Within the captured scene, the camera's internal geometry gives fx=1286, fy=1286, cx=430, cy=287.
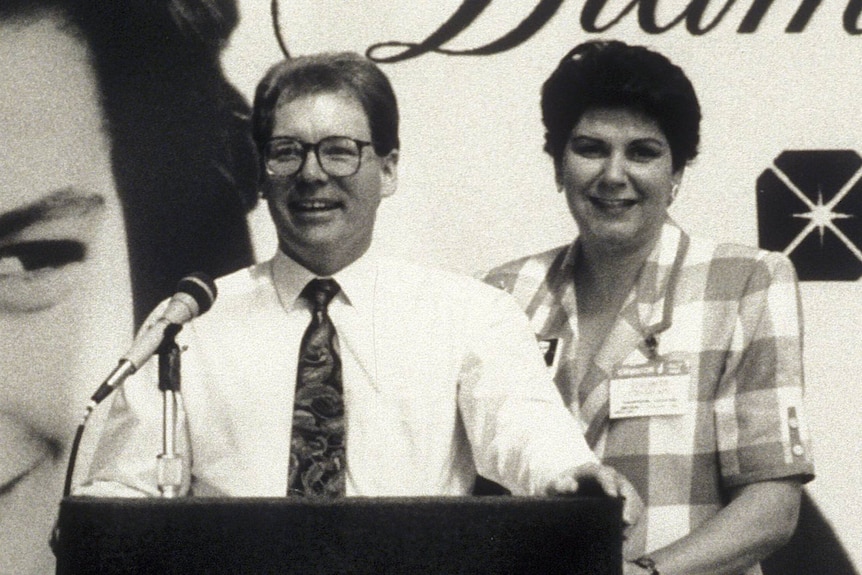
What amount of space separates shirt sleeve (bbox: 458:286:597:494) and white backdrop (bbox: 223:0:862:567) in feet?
1.77

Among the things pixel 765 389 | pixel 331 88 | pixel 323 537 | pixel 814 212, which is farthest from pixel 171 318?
pixel 814 212

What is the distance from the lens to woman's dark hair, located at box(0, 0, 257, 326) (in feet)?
9.52

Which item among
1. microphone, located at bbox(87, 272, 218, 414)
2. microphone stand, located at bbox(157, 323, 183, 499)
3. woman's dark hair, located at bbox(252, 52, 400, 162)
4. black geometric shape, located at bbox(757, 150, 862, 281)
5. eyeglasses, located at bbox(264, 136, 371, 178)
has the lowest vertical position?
microphone stand, located at bbox(157, 323, 183, 499)

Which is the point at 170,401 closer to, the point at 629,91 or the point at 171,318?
the point at 171,318

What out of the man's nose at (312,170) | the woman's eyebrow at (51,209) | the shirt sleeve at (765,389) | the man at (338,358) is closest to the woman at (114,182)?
the woman's eyebrow at (51,209)

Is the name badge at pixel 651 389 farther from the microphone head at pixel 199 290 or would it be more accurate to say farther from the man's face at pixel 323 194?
the microphone head at pixel 199 290

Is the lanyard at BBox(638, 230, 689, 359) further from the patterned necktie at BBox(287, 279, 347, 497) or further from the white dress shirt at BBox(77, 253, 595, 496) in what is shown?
the patterned necktie at BBox(287, 279, 347, 497)

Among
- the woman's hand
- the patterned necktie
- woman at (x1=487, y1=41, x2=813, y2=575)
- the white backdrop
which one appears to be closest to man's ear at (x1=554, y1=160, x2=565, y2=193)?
woman at (x1=487, y1=41, x2=813, y2=575)

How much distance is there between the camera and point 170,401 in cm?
168

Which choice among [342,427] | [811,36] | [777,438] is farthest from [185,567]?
[811,36]

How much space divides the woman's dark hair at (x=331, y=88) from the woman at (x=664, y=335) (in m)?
0.40

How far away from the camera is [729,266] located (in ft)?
7.98

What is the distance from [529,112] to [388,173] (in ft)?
1.93

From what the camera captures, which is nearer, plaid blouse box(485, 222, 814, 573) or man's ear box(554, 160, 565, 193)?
plaid blouse box(485, 222, 814, 573)
